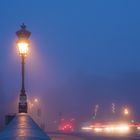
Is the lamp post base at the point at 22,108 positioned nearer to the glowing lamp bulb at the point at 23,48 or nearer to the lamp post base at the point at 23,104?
the lamp post base at the point at 23,104

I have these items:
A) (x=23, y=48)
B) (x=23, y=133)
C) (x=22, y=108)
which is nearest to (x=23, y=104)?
(x=22, y=108)

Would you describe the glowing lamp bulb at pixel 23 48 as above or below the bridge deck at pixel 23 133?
above

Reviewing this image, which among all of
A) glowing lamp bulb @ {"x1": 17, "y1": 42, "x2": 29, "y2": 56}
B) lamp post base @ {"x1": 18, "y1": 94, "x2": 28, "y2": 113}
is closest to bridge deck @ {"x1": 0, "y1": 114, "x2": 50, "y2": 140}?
glowing lamp bulb @ {"x1": 17, "y1": 42, "x2": 29, "y2": 56}

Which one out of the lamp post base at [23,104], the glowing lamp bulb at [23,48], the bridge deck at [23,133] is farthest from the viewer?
the lamp post base at [23,104]

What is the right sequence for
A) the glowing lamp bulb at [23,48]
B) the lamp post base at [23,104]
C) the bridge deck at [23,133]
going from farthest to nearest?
the lamp post base at [23,104] → the glowing lamp bulb at [23,48] → the bridge deck at [23,133]

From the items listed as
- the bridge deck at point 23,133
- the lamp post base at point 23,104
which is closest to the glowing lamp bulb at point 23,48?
the lamp post base at point 23,104

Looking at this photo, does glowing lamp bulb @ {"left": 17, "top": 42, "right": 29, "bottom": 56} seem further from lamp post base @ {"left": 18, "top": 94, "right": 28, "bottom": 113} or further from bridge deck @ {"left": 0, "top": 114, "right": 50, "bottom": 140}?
bridge deck @ {"left": 0, "top": 114, "right": 50, "bottom": 140}

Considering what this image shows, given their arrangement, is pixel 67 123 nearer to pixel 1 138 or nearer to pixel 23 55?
pixel 23 55

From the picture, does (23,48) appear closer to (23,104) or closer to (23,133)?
(23,104)

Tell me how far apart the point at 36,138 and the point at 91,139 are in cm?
2904

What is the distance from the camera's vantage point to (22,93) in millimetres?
23391

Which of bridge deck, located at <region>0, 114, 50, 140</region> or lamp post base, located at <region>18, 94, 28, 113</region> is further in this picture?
lamp post base, located at <region>18, 94, 28, 113</region>

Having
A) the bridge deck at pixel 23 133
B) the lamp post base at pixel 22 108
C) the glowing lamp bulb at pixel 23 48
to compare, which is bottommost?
the bridge deck at pixel 23 133

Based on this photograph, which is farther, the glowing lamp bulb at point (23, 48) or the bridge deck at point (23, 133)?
the glowing lamp bulb at point (23, 48)
